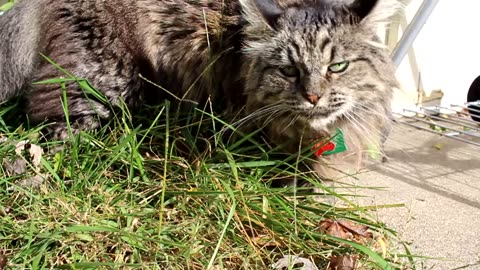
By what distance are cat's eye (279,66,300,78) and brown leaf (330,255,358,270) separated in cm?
58

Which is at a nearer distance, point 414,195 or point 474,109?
point 414,195

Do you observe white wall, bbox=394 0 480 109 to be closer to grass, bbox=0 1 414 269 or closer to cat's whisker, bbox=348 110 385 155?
cat's whisker, bbox=348 110 385 155

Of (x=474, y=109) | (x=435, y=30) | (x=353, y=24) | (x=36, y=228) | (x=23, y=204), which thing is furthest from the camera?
(x=435, y=30)

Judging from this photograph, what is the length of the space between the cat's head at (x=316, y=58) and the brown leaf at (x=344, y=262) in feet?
1.53

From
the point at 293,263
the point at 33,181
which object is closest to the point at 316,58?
the point at 293,263

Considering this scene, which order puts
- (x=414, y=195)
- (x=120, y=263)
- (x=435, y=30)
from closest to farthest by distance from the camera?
(x=120, y=263)
(x=414, y=195)
(x=435, y=30)

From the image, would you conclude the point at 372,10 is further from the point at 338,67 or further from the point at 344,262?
the point at 344,262

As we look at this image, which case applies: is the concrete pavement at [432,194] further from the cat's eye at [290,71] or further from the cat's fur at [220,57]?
the cat's eye at [290,71]

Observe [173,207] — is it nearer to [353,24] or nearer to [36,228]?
[36,228]

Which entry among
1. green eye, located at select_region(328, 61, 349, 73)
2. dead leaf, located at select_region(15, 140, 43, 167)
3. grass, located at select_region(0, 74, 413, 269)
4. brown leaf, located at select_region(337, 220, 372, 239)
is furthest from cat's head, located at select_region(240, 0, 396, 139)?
dead leaf, located at select_region(15, 140, 43, 167)

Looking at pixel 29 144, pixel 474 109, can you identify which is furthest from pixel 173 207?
pixel 474 109

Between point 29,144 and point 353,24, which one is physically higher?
point 353,24

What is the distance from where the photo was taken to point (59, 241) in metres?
1.59

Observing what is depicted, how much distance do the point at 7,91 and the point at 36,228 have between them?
3.06 feet
